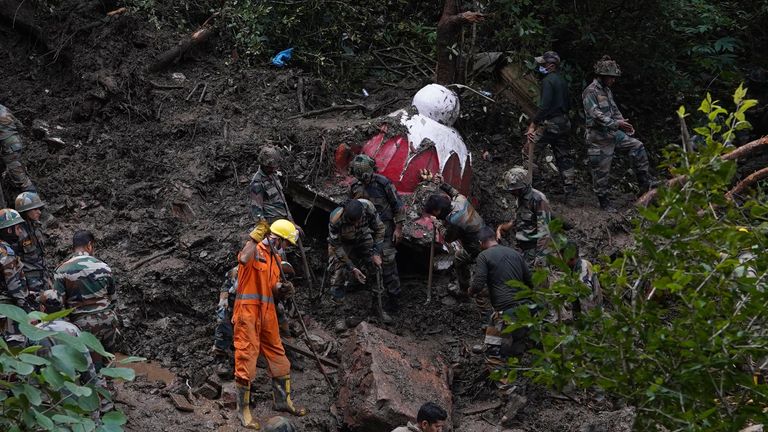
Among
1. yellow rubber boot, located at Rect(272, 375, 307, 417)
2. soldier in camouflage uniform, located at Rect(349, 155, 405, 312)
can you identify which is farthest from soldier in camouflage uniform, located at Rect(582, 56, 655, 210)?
yellow rubber boot, located at Rect(272, 375, 307, 417)

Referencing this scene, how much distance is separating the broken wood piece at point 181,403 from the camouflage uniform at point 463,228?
3.16 meters

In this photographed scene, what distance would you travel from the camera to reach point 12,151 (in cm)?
1083

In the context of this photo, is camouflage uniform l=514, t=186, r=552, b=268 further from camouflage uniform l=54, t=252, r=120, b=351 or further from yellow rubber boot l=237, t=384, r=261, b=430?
camouflage uniform l=54, t=252, r=120, b=351

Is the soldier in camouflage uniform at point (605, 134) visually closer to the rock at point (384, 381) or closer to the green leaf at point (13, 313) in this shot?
the rock at point (384, 381)

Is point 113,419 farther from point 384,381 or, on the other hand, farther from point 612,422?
point 612,422

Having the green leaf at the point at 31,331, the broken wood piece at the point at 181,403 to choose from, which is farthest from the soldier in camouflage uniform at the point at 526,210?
the green leaf at the point at 31,331

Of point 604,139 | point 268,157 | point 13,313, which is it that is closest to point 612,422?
point 268,157

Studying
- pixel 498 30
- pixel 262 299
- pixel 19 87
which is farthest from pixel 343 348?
pixel 19 87

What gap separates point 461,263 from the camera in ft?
34.3

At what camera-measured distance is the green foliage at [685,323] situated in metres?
5.34

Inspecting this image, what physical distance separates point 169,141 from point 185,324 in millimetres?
3080

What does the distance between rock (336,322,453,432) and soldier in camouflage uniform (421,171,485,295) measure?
1.20 metres

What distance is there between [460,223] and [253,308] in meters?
2.62

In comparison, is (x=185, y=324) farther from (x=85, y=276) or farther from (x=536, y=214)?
(x=536, y=214)
